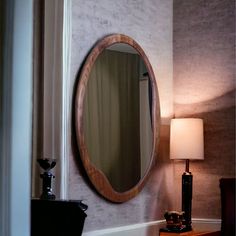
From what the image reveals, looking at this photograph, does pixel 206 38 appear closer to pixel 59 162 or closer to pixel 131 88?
pixel 131 88

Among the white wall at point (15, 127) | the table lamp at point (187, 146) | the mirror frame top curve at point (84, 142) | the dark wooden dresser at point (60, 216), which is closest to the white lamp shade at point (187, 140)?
the table lamp at point (187, 146)

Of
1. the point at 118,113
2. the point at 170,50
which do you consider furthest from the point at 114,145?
the point at 170,50

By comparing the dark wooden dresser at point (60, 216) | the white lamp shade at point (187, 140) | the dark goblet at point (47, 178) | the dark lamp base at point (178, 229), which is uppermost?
the white lamp shade at point (187, 140)

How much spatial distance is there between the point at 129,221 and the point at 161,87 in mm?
840

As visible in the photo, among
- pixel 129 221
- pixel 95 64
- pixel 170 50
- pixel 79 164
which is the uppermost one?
pixel 170 50

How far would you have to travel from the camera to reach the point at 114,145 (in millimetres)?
2463

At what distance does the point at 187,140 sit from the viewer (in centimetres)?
273

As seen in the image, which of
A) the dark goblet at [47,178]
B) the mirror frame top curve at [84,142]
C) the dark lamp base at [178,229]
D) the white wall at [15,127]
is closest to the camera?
the white wall at [15,127]

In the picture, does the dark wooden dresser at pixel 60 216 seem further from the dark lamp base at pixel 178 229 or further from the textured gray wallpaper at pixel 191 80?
the dark lamp base at pixel 178 229

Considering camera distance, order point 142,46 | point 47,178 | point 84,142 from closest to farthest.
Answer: point 47,178
point 84,142
point 142,46

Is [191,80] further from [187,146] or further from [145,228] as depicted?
[145,228]

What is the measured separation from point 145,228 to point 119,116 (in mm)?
642

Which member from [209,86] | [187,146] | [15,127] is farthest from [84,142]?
[209,86]

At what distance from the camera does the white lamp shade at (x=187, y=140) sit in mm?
2723
